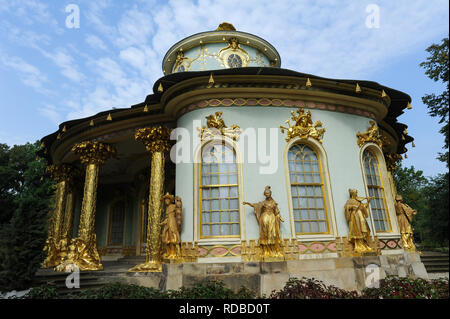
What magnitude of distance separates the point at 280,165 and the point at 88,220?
7.37 metres

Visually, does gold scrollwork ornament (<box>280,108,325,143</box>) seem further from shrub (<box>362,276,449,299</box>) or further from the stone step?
the stone step

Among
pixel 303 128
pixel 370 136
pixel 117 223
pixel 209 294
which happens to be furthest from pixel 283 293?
pixel 117 223

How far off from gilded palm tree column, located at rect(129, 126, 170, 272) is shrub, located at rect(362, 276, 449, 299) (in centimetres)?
601

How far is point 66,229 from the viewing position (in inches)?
511

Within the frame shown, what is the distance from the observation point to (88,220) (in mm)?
10805

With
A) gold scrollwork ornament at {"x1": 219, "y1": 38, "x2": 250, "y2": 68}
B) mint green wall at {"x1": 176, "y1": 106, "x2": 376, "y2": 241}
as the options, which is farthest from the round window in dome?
mint green wall at {"x1": 176, "y1": 106, "x2": 376, "y2": 241}

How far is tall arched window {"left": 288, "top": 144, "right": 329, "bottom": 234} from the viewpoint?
8.59 meters

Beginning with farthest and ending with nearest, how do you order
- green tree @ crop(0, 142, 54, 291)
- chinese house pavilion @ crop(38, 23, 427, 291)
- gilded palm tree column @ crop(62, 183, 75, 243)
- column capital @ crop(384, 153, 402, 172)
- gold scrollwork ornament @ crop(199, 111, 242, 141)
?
column capital @ crop(384, 153, 402, 172)
gilded palm tree column @ crop(62, 183, 75, 243)
gold scrollwork ornament @ crop(199, 111, 242, 141)
chinese house pavilion @ crop(38, 23, 427, 291)
green tree @ crop(0, 142, 54, 291)

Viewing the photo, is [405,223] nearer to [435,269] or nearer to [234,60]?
[435,269]

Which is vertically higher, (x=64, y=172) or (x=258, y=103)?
(x=258, y=103)

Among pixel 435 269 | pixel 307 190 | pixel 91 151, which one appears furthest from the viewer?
pixel 435 269

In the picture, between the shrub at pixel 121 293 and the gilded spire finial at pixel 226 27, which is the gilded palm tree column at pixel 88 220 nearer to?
the shrub at pixel 121 293
